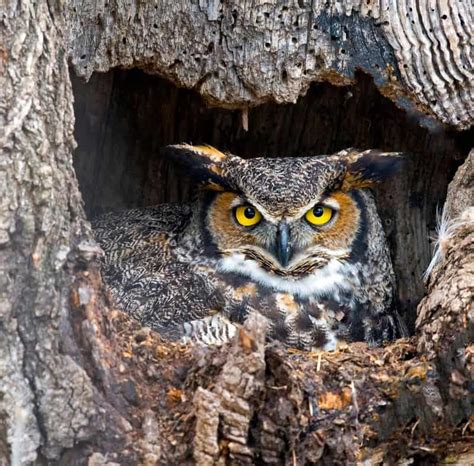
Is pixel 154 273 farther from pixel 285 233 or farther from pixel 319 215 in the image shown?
pixel 319 215

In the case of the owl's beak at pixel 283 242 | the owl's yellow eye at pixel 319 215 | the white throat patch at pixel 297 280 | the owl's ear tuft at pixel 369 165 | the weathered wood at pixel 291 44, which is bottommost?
the white throat patch at pixel 297 280

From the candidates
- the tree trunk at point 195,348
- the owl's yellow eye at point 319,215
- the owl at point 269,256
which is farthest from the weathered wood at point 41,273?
the owl's yellow eye at point 319,215

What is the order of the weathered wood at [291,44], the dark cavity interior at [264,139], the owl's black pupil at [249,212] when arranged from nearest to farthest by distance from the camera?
the weathered wood at [291,44] → the owl's black pupil at [249,212] → the dark cavity interior at [264,139]

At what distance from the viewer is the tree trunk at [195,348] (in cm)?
180

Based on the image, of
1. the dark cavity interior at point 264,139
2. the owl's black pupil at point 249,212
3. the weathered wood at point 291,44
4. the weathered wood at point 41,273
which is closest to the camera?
the weathered wood at point 41,273

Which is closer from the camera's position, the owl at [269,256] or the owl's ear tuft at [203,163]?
the owl at [269,256]

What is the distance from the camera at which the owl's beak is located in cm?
265

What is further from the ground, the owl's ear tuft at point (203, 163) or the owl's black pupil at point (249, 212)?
the owl's ear tuft at point (203, 163)

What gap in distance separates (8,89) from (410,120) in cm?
162

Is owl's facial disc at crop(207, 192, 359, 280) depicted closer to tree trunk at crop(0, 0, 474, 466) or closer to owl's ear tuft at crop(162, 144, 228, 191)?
owl's ear tuft at crop(162, 144, 228, 191)

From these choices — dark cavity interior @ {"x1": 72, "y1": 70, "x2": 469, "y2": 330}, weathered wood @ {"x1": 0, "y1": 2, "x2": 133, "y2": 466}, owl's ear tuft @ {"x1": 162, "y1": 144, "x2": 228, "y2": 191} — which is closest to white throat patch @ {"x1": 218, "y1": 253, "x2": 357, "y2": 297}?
owl's ear tuft @ {"x1": 162, "y1": 144, "x2": 228, "y2": 191}

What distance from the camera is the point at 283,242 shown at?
2.64 metres

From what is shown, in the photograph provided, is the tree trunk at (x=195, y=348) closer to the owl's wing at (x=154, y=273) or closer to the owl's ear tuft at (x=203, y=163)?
the owl's ear tuft at (x=203, y=163)

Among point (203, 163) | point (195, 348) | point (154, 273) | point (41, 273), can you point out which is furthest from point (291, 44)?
point (41, 273)
